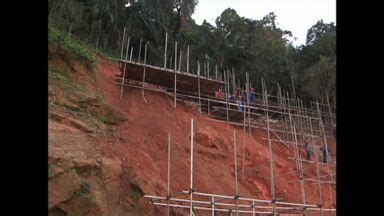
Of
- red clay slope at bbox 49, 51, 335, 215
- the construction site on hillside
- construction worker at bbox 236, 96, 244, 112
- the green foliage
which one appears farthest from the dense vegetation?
the green foliage

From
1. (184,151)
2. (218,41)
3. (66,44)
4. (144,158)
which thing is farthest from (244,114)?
(218,41)

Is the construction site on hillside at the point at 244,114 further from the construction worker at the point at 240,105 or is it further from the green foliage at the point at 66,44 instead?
the green foliage at the point at 66,44

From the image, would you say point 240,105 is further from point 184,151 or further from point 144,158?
point 144,158

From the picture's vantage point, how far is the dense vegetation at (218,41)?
24047mm

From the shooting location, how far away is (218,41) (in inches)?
1043

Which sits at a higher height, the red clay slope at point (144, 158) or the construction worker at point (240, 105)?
the construction worker at point (240, 105)

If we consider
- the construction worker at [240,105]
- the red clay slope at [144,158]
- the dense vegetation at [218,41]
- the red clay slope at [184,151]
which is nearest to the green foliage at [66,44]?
the red clay slope at [144,158]
